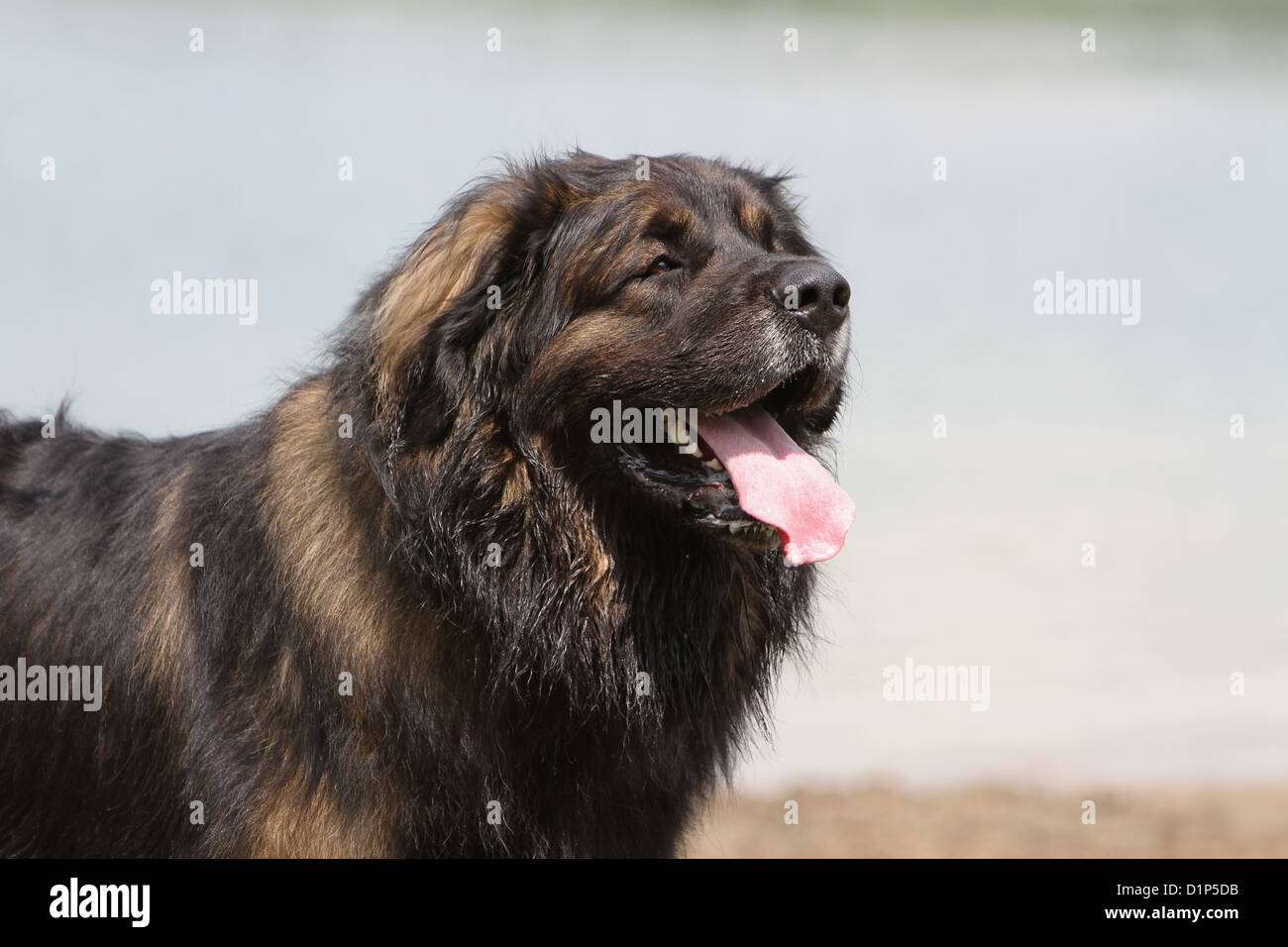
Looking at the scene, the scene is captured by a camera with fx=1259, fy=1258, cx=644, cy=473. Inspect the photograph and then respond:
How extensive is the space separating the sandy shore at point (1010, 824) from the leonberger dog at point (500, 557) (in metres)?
4.84

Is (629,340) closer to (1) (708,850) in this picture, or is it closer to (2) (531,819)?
(2) (531,819)

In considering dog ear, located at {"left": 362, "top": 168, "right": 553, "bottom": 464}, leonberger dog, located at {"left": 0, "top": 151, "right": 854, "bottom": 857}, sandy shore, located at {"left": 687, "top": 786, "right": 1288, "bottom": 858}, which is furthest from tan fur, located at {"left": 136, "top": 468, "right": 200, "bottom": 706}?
sandy shore, located at {"left": 687, "top": 786, "right": 1288, "bottom": 858}

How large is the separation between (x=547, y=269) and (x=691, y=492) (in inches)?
40.5

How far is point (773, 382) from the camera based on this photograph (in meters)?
4.60

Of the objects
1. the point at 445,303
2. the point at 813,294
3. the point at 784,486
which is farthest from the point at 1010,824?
the point at 445,303

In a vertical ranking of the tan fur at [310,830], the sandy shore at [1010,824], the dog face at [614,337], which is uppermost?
the dog face at [614,337]

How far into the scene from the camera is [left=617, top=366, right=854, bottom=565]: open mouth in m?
4.53

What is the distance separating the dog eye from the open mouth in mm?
562

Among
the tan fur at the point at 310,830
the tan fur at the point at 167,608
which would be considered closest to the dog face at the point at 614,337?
the tan fur at the point at 167,608

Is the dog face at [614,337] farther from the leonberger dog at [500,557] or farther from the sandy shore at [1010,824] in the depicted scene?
the sandy shore at [1010,824]

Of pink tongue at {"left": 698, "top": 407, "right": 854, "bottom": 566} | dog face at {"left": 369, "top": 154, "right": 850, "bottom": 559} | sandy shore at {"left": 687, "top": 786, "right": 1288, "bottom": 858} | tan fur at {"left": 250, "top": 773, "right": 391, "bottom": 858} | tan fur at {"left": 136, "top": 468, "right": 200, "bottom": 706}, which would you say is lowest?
sandy shore at {"left": 687, "top": 786, "right": 1288, "bottom": 858}

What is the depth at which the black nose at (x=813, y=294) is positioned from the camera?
4527 millimetres

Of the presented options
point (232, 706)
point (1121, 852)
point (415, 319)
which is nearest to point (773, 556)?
point (415, 319)

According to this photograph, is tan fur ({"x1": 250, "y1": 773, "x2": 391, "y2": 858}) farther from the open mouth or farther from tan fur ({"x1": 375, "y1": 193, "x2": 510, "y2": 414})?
the open mouth
